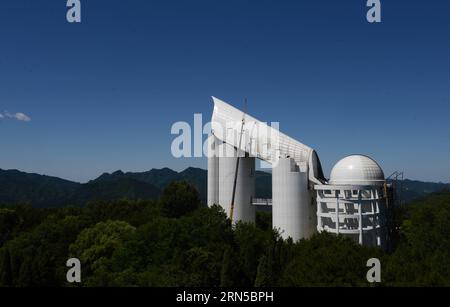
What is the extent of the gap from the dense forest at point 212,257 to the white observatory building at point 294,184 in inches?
267

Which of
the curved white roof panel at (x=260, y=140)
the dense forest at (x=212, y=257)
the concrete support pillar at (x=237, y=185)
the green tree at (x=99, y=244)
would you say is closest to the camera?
the dense forest at (x=212, y=257)

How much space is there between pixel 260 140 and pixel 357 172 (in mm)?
17353

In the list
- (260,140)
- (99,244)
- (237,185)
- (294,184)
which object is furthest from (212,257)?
(260,140)

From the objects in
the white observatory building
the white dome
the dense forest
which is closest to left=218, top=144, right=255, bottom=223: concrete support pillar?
the white observatory building

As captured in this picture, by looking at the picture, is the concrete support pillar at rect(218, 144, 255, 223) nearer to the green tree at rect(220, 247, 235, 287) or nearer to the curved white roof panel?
the curved white roof panel

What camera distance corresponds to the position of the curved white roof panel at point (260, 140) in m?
62.2

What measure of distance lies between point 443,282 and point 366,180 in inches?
1085

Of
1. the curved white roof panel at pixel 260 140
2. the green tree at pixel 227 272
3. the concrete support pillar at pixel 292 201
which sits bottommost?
the green tree at pixel 227 272

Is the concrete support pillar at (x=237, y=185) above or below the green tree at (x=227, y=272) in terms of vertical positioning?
above

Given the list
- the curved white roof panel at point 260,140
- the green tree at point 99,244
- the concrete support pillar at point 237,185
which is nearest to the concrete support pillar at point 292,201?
the curved white roof panel at point 260,140

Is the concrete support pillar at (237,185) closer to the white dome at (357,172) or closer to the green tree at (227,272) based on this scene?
the white dome at (357,172)

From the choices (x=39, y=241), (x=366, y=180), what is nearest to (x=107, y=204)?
(x=39, y=241)

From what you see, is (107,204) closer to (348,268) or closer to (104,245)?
(104,245)

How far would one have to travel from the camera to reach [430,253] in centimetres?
4178
